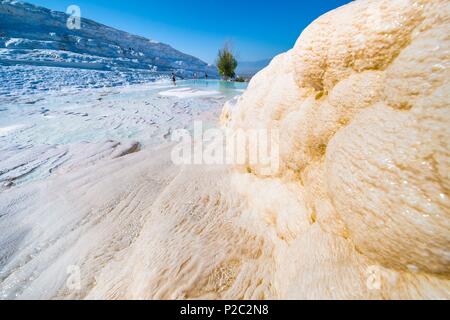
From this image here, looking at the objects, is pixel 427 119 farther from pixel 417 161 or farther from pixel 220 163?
pixel 220 163

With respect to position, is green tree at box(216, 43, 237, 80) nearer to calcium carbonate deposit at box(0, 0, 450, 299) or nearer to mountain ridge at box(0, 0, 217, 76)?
mountain ridge at box(0, 0, 217, 76)

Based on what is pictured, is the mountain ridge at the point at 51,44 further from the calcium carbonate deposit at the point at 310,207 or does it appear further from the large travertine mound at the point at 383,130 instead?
the large travertine mound at the point at 383,130

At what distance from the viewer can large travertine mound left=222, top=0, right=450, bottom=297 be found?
887 millimetres

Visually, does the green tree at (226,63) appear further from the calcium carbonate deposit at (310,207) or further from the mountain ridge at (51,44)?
the calcium carbonate deposit at (310,207)

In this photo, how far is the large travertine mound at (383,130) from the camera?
887 mm
